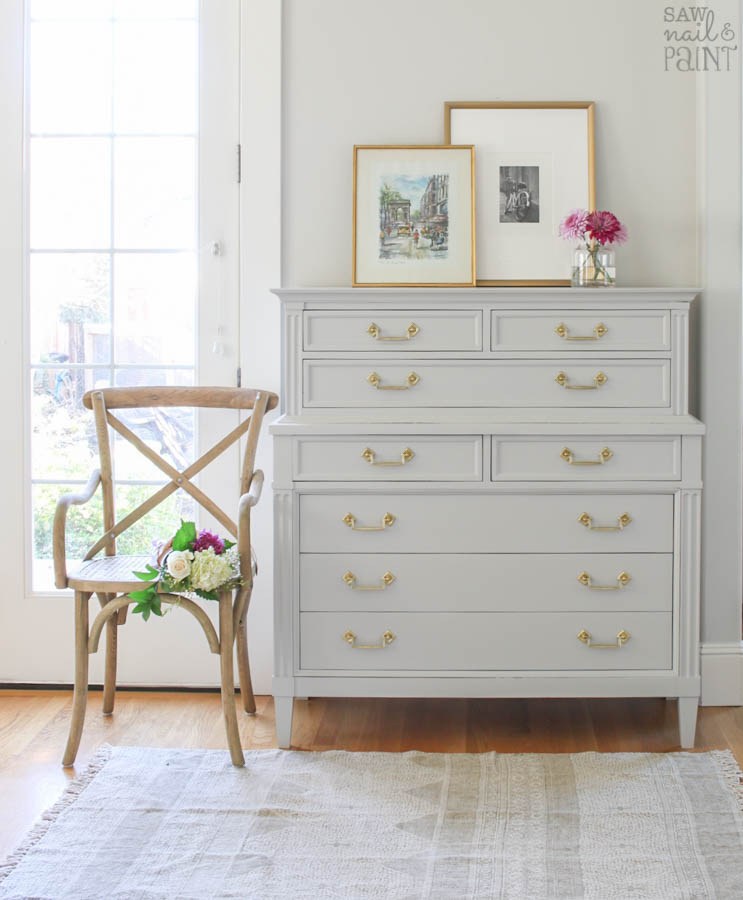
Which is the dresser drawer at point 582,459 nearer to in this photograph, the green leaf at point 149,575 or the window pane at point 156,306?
the green leaf at point 149,575

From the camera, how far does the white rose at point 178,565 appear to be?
8.78ft

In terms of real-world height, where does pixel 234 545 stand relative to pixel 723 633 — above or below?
above

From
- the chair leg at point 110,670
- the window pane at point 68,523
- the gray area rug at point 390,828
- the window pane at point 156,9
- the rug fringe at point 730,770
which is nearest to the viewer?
the gray area rug at point 390,828

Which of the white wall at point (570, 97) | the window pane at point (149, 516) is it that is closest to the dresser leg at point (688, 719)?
the white wall at point (570, 97)

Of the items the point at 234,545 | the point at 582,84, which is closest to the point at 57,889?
the point at 234,545

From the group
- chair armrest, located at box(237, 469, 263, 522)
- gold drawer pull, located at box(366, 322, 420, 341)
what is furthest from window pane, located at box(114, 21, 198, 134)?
chair armrest, located at box(237, 469, 263, 522)

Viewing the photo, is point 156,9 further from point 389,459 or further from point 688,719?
point 688,719

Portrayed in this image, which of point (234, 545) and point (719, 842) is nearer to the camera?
point (719, 842)

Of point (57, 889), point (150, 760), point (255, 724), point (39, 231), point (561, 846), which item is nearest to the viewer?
point (57, 889)

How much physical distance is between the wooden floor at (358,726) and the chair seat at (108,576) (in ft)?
1.55

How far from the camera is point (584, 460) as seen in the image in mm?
2865

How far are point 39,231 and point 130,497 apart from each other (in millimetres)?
855

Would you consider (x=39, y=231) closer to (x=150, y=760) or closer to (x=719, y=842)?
(x=150, y=760)

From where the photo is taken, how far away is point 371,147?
3254 millimetres
